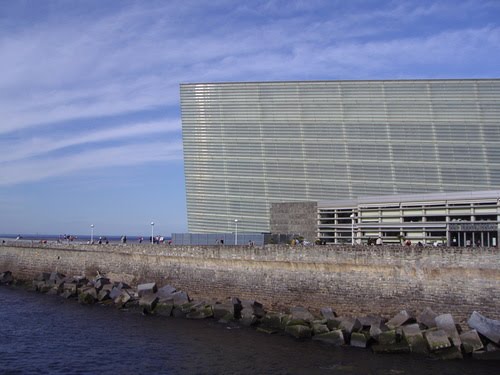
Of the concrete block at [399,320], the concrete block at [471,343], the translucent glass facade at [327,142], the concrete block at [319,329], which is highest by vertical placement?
the translucent glass facade at [327,142]

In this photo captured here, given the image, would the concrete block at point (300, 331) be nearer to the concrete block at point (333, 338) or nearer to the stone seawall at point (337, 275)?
the concrete block at point (333, 338)

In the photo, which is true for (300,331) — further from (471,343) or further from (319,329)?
(471,343)

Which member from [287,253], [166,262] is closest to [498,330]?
[287,253]

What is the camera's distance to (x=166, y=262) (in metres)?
38.8

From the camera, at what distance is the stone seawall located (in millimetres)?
25969

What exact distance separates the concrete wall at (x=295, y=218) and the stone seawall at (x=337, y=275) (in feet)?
43.8

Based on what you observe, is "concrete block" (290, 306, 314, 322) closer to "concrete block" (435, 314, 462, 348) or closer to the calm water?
the calm water

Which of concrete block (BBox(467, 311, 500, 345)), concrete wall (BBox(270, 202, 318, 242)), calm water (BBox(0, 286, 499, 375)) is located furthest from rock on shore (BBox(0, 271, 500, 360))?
concrete wall (BBox(270, 202, 318, 242))

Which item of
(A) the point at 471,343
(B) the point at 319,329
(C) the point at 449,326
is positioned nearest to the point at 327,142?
(B) the point at 319,329

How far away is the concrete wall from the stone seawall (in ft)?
43.8

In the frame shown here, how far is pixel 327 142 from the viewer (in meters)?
54.1

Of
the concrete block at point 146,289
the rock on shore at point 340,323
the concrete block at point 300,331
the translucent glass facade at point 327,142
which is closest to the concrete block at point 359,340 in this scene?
the rock on shore at point 340,323

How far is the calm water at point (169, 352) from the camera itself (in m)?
21.8

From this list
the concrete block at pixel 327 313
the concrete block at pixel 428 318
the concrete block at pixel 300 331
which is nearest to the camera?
the concrete block at pixel 428 318
